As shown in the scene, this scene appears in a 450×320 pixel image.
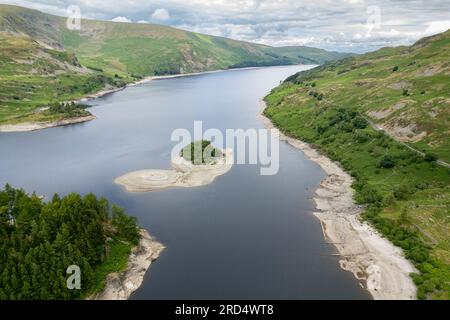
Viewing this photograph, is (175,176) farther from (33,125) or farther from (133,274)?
(33,125)

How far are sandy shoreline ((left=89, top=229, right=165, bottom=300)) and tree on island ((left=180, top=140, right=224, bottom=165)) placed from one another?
48.0 metres

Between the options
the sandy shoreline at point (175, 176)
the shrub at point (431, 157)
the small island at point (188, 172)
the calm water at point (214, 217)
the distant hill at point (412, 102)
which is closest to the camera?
the calm water at point (214, 217)

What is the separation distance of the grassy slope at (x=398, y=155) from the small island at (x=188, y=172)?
39569 mm

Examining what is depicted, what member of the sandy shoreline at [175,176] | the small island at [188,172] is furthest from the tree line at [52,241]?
the small island at [188,172]

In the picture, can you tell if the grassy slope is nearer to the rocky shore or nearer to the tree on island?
the tree on island

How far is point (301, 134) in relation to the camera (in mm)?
159000

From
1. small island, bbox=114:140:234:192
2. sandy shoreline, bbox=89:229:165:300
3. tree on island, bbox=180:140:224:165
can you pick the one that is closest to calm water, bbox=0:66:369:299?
sandy shoreline, bbox=89:229:165:300

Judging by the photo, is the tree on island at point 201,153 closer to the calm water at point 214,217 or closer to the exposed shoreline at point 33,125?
the calm water at point 214,217

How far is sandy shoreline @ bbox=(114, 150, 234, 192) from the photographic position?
106 m

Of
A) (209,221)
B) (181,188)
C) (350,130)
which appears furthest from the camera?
(350,130)

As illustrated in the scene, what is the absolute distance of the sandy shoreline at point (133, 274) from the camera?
62.0 metres

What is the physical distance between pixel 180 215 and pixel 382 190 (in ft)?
169
